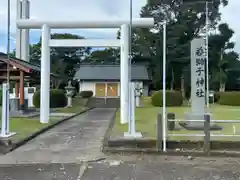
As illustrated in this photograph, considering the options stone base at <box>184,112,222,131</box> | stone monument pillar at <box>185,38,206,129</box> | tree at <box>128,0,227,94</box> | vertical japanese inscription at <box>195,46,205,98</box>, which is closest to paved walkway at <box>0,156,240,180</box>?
stone base at <box>184,112,222,131</box>

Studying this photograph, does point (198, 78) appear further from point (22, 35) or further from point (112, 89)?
point (112, 89)

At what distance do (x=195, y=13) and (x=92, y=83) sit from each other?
14717 millimetres

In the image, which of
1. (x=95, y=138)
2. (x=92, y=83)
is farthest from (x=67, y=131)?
(x=92, y=83)

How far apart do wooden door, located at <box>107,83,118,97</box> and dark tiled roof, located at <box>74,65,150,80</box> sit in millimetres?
868

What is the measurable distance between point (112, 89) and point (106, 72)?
302cm

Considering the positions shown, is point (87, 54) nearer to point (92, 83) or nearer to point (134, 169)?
point (92, 83)

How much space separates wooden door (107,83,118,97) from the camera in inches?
1580

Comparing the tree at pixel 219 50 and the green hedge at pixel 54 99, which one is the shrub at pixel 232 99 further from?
the green hedge at pixel 54 99

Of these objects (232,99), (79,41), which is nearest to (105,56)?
(232,99)

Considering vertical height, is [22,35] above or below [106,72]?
above

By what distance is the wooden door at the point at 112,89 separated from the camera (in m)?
40.1

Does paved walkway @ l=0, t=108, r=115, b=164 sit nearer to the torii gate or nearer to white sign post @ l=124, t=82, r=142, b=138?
white sign post @ l=124, t=82, r=142, b=138

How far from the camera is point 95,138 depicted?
440 inches

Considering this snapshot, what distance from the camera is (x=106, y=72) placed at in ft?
140
